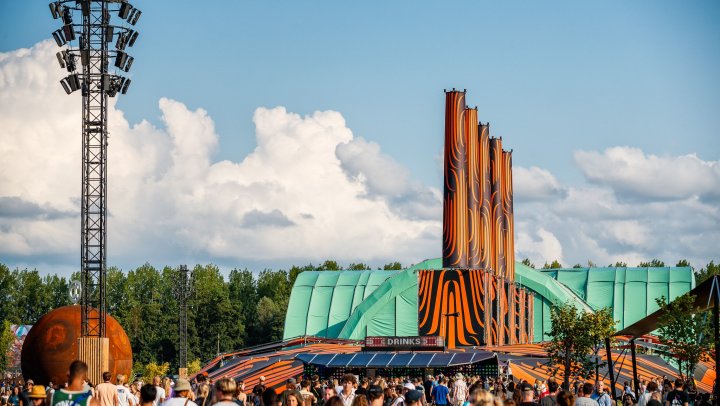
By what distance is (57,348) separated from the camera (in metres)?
51.9

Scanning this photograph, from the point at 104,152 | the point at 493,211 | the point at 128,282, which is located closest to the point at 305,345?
the point at 493,211

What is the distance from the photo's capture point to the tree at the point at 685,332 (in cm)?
3225

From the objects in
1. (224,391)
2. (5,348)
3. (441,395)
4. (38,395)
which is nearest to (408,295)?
(441,395)

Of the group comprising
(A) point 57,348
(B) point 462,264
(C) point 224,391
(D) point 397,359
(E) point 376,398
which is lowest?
(D) point 397,359

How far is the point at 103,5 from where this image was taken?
49719mm

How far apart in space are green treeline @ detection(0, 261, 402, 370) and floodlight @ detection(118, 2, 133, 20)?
59.4 meters

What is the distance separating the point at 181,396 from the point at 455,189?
175 ft

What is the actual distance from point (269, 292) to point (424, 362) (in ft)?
389

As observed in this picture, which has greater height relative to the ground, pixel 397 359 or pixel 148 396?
pixel 148 396

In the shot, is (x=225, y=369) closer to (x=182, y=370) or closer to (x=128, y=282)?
(x=182, y=370)

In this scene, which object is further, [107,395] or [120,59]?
[120,59]

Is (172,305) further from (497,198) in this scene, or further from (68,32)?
(68,32)

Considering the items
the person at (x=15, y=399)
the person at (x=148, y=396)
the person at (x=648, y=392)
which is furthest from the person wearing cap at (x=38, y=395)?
the person at (x=15, y=399)

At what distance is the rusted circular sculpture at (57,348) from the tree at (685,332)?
84.7 ft
